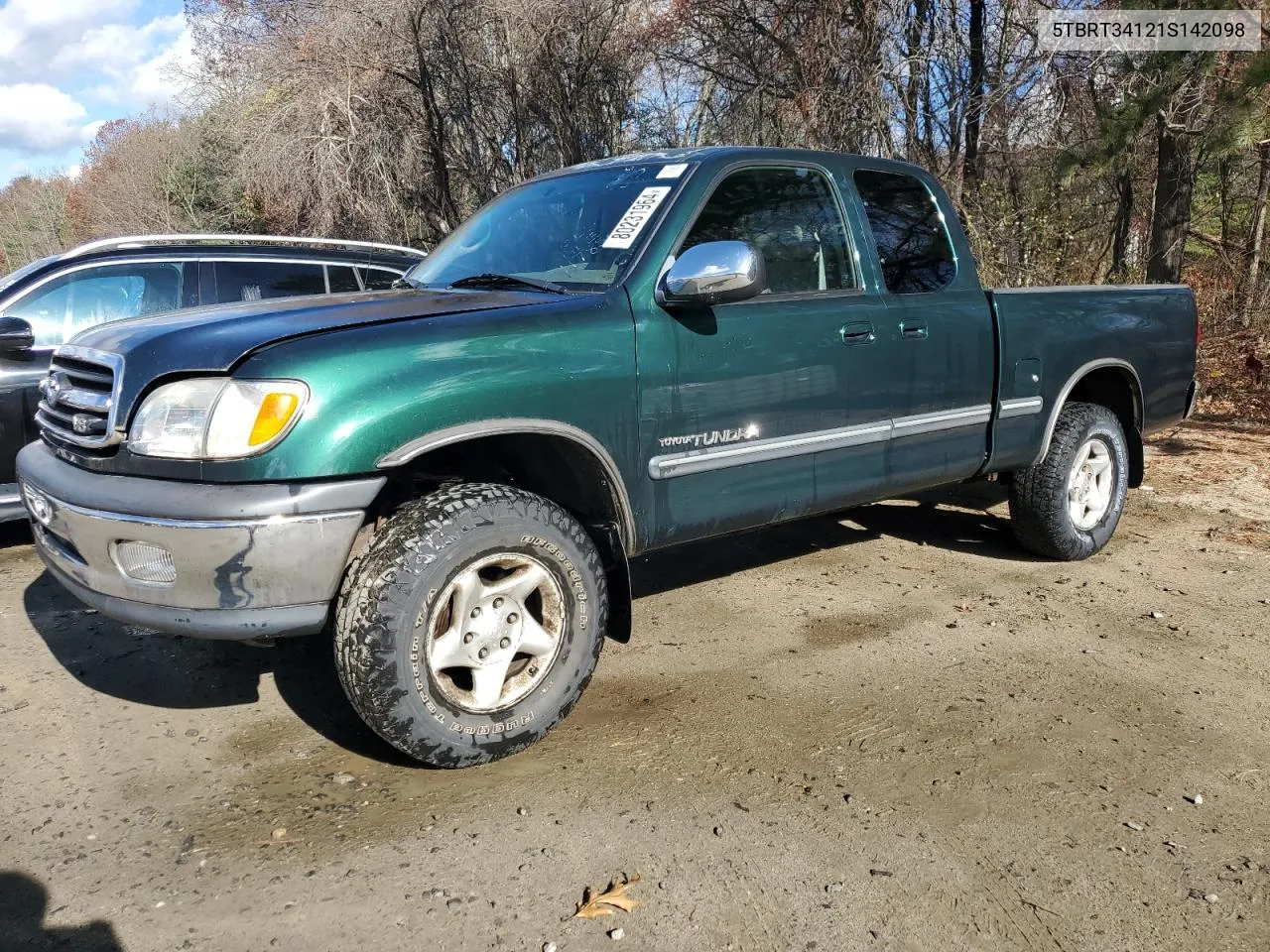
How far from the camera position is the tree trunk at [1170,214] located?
405 inches

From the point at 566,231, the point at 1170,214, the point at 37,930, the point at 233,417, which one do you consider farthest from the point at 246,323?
the point at 1170,214

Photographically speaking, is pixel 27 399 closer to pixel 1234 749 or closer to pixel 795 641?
pixel 795 641

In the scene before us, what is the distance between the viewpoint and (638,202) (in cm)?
355

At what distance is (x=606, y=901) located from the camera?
2.34m

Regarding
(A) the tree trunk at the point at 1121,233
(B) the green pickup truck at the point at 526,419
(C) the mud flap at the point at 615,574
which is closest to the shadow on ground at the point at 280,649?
(B) the green pickup truck at the point at 526,419

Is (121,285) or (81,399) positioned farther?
(121,285)

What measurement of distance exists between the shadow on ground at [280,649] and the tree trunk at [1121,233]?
8.11 metres

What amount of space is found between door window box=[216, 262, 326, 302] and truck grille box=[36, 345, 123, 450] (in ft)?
9.03

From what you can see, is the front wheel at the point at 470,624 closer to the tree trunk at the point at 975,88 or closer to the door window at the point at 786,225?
the door window at the point at 786,225

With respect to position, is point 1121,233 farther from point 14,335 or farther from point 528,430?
point 14,335

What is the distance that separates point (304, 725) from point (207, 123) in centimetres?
2386

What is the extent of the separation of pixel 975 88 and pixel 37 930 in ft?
38.7

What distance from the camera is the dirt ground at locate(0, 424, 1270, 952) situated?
7.50ft

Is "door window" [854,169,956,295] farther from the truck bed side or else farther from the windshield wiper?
the windshield wiper
